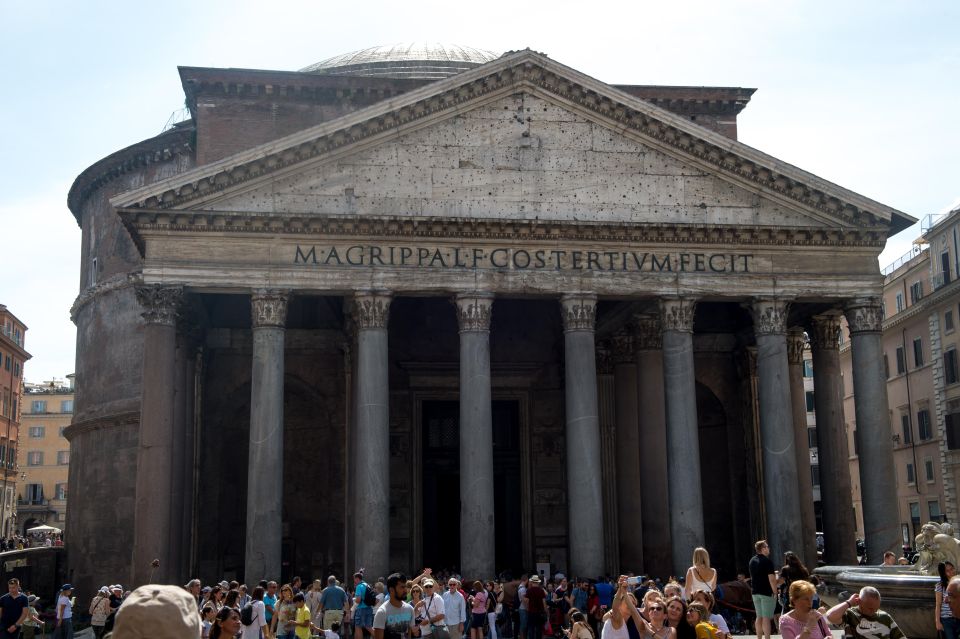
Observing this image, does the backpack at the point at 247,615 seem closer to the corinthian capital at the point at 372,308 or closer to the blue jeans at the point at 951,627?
the blue jeans at the point at 951,627

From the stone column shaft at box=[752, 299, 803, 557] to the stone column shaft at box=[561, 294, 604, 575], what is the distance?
3.73 m

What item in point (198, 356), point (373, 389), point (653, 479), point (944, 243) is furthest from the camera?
point (944, 243)

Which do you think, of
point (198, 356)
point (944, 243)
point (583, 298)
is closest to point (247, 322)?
point (198, 356)

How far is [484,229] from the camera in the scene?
2305 centimetres

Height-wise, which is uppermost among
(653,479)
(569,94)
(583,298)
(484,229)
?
(569,94)

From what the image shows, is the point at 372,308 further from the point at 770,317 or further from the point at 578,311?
the point at 770,317

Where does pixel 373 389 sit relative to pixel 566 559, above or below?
above

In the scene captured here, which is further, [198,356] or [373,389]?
[198,356]

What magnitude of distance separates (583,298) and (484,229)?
2.58m

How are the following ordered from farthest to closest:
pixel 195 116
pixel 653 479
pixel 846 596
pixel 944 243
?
1. pixel 944 243
2. pixel 195 116
3. pixel 653 479
4. pixel 846 596

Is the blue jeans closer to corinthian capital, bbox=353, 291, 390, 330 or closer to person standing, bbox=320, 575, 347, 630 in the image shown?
person standing, bbox=320, 575, 347, 630

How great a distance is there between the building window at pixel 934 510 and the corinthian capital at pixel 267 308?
90.3 ft

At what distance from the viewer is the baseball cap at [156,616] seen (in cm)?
365

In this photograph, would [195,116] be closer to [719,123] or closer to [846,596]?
[719,123]
